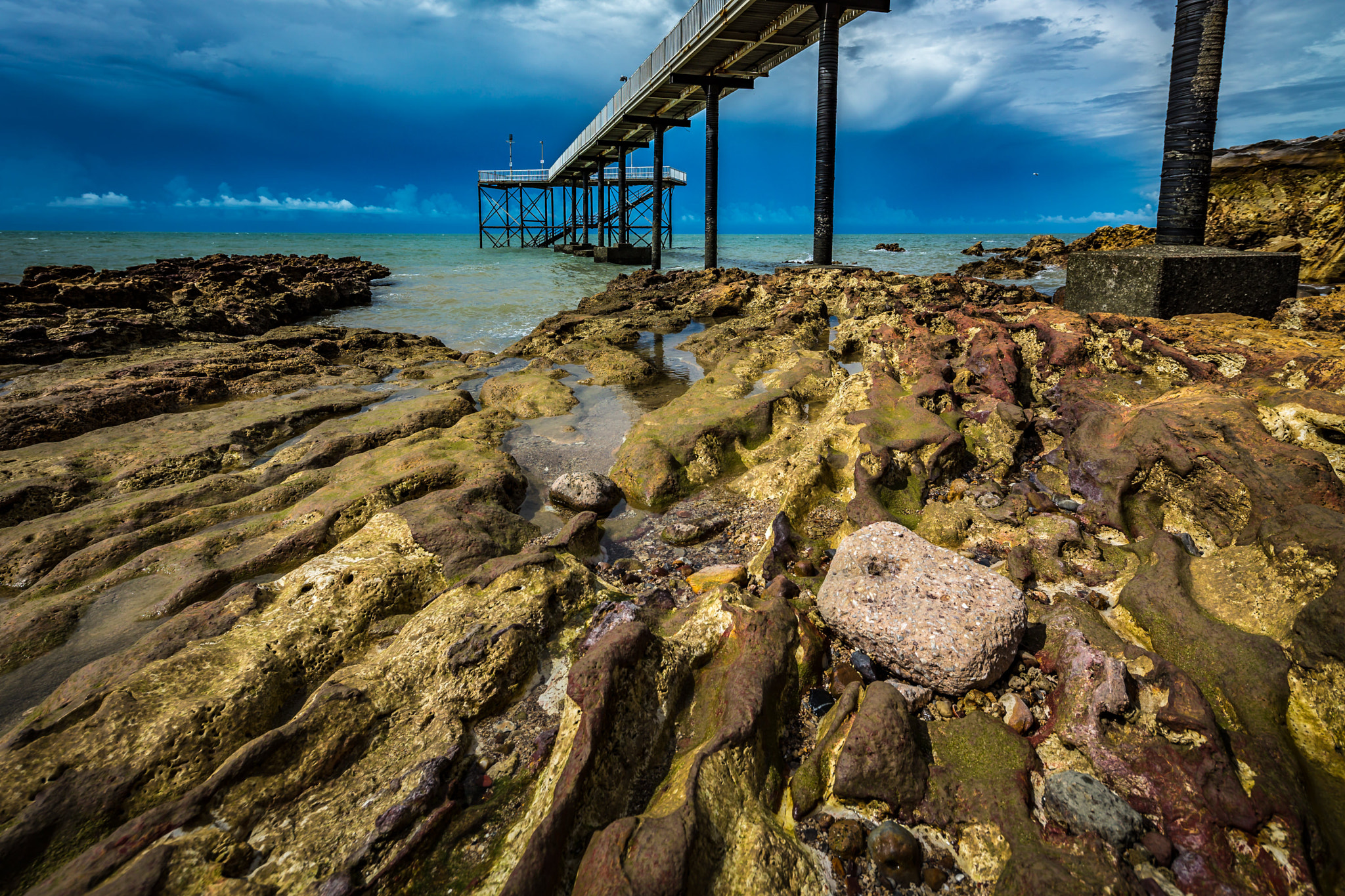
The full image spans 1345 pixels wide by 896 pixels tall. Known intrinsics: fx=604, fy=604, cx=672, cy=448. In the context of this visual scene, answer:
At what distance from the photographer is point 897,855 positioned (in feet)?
5.75

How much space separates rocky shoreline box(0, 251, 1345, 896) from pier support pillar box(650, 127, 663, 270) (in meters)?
21.5

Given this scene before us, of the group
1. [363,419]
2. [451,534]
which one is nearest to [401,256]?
[363,419]

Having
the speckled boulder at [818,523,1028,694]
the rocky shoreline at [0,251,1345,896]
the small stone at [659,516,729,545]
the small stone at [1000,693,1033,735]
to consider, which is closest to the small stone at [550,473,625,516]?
the rocky shoreline at [0,251,1345,896]

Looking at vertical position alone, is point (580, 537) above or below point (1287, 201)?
below

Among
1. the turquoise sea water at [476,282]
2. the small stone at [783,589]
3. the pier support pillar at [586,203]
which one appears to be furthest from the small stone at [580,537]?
→ the pier support pillar at [586,203]

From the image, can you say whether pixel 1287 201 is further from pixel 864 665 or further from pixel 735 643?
pixel 735 643

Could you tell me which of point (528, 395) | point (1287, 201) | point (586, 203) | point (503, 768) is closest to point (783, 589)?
point (503, 768)

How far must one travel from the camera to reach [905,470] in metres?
3.69

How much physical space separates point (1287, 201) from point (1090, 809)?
1030cm

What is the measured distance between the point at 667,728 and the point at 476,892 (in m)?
0.74

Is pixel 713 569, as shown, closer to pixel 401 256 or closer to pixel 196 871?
pixel 196 871

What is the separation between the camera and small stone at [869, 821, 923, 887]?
68.3 inches

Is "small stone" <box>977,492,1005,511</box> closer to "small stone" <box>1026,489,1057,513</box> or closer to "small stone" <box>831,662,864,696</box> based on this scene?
"small stone" <box>1026,489,1057,513</box>

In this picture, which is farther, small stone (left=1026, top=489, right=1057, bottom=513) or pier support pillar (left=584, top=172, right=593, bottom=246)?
pier support pillar (left=584, top=172, right=593, bottom=246)
